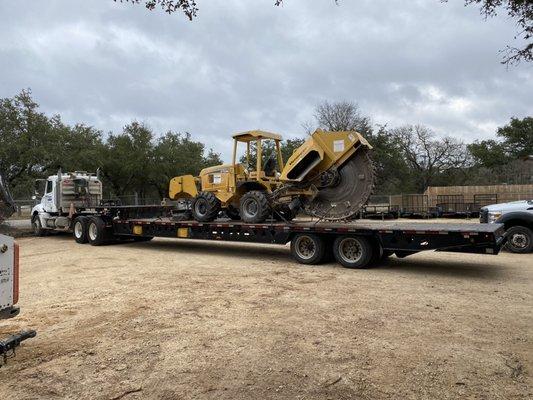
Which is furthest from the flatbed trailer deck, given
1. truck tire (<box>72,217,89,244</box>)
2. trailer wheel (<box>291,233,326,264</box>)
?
truck tire (<box>72,217,89,244</box>)

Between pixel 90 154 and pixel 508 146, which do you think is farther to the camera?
pixel 508 146

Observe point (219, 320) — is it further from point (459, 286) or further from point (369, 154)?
point (369, 154)

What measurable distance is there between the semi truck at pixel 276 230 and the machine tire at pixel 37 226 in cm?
59

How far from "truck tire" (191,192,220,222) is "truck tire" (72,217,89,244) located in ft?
Answer: 17.1

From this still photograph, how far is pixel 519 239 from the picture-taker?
43.0ft

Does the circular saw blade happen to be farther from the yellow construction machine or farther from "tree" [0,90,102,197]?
"tree" [0,90,102,197]

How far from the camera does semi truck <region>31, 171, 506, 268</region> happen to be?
10.2 meters

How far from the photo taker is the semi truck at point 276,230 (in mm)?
10227

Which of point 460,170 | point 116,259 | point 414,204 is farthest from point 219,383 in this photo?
point 460,170

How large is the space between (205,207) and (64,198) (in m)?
8.32

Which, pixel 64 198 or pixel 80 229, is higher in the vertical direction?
pixel 64 198

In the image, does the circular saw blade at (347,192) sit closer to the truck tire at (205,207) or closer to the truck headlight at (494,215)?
the truck tire at (205,207)

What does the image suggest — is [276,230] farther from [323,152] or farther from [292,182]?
[323,152]

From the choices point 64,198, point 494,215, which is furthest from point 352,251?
point 64,198
